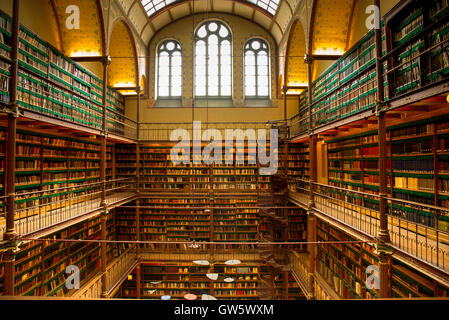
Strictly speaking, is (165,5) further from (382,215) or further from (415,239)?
(415,239)

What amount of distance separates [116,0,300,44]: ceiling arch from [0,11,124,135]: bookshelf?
335 cm

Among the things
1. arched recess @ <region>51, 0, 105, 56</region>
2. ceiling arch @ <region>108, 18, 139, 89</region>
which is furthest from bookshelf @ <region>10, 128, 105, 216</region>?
ceiling arch @ <region>108, 18, 139, 89</region>

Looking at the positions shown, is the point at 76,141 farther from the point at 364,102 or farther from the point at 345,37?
the point at 345,37

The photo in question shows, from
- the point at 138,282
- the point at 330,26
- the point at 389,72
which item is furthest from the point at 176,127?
the point at 389,72

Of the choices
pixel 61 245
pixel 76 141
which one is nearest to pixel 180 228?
pixel 61 245

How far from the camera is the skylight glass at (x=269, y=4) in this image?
10.7 metres

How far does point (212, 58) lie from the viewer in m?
12.3

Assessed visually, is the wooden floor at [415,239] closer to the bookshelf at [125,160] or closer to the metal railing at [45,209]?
the metal railing at [45,209]

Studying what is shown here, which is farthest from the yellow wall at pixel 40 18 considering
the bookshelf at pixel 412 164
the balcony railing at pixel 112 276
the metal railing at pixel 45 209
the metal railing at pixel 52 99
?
the bookshelf at pixel 412 164

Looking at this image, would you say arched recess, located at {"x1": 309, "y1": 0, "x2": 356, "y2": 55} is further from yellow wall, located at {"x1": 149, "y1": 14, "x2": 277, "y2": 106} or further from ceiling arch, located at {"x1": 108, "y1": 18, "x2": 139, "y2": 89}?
ceiling arch, located at {"x1": 108, "y1": 18, "x2": 139, "y2": 89}

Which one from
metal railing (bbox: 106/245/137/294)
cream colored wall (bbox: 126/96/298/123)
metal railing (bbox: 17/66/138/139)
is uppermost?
cream colored wall (bbox: 126/96/298/123)

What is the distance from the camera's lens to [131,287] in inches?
358

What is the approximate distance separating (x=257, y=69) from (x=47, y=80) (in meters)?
9.28

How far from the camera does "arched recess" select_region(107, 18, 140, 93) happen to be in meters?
10.2
